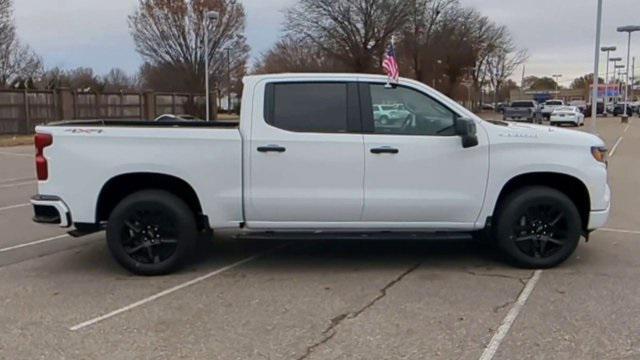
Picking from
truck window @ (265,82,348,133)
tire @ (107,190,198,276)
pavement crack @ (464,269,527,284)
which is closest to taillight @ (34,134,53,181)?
tire @ (107,190,198,276)

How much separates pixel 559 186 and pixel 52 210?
16.3ft

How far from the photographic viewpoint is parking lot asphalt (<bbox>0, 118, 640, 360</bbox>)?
4105mm

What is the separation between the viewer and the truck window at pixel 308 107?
566 cm

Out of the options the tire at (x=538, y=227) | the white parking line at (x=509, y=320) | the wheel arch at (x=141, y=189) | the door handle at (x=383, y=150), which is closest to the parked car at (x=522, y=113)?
the tire at (x=538, y=227)

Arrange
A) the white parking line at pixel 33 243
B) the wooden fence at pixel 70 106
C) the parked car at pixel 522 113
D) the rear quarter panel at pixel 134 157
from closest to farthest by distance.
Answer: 1. the rear quarter panel at pixel 134 157
2. the white parking line at pixel 33 243
3. the wooden fence at pixel 70 106
4. the parked car at pixel 522 113

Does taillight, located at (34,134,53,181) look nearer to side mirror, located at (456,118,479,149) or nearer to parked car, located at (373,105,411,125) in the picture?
parked car, located at (373,105,411,125)

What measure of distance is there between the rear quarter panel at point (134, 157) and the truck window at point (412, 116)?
140 centimetres

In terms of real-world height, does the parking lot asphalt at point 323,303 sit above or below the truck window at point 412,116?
below

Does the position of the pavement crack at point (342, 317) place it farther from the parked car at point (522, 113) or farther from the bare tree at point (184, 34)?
the bare tree at point (184, 34)

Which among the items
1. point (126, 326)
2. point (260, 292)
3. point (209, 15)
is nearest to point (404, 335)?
point (260, 292)

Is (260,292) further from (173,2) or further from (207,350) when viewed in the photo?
(173,2)

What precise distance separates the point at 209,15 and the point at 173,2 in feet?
46.0

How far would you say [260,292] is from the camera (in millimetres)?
5258

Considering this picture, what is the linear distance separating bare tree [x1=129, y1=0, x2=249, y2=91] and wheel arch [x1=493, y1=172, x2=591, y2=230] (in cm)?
4372
